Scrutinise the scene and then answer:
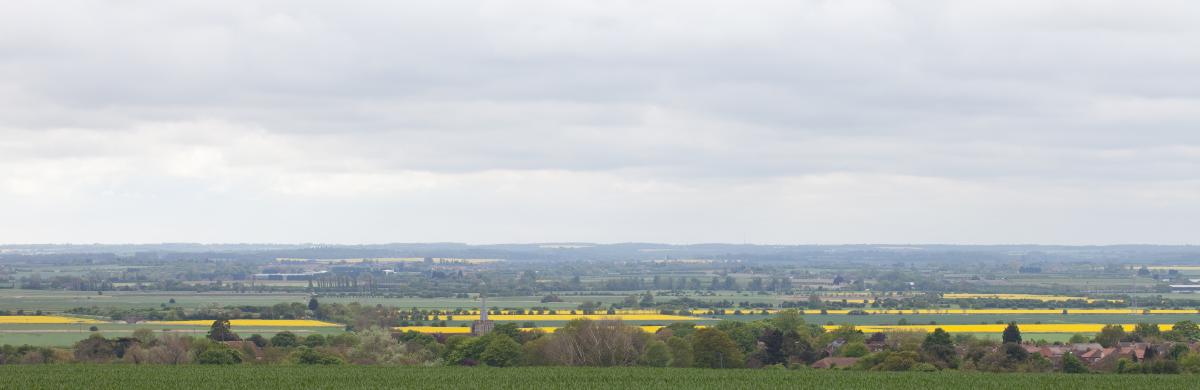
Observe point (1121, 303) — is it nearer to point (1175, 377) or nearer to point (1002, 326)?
point (1002, 326)

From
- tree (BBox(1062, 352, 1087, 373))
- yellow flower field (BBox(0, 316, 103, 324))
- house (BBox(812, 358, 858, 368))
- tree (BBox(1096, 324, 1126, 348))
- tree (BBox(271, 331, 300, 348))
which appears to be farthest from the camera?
yellow flower field (BBox(0, 316, 103, 324))

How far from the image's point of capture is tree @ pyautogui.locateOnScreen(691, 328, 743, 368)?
6412cm

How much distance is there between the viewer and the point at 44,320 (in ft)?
356

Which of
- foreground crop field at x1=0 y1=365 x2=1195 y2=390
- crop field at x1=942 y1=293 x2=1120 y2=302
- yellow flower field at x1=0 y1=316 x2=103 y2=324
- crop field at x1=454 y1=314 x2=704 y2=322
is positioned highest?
crop field at x1=942 y1=293 x2=1120 y2=302

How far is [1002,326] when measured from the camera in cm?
10538

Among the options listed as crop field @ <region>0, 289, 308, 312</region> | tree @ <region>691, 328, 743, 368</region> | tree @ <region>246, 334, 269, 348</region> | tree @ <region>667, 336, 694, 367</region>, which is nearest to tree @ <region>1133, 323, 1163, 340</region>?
tree @ <region>691, 328, 743, 368</region>

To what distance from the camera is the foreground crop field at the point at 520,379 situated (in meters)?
41.5

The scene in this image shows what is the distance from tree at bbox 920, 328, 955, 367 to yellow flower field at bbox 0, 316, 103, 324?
69.3m

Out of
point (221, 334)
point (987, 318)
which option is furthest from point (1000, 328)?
point (221, 334)

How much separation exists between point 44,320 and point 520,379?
76.6m

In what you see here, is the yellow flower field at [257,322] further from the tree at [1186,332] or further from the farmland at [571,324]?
the tree at [1186,332]

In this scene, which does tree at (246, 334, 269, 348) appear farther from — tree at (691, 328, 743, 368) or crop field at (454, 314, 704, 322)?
crop field at (454, 314, 704, 322)

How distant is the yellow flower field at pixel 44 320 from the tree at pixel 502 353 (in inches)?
2116

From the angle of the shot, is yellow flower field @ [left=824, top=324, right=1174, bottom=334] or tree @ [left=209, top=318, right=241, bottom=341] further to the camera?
yellow flower field @ [left=824, top=324, right=1174, bottom=334]
